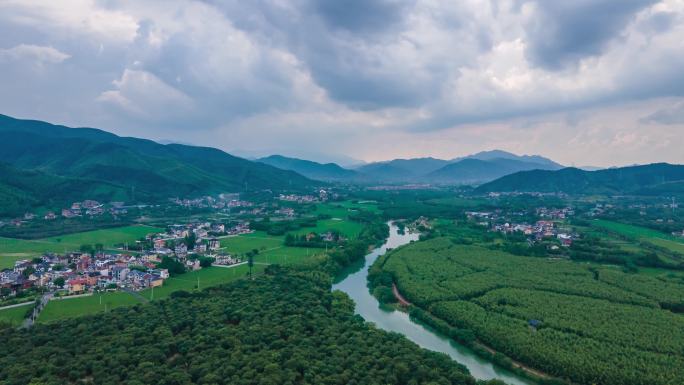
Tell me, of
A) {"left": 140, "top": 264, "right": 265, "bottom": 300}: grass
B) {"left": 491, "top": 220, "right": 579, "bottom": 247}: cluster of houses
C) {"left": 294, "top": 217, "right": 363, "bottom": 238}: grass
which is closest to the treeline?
{"left": 294, "top": 217, "right": 363, "bottom": 238}: grass

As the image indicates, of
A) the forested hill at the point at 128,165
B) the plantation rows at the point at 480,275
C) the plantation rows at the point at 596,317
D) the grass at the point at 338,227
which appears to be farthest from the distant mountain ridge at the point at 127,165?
the plantation rows at the point at 596,317

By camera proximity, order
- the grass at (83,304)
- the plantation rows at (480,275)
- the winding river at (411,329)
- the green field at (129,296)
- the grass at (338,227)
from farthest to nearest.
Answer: the grass at (338,227) < the plantation rows at (480,275) < the green field at (129,296) < the grass at (83,304) < the winding river at (411,329)

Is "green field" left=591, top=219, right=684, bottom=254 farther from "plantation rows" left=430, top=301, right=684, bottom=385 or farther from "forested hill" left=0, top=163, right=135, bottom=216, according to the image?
"forested hill" left=0, top=163, right=135, bottom=216

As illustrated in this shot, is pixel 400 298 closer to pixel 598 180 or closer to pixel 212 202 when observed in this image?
pixel 212 202

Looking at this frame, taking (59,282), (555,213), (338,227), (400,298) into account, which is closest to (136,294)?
(59,282)

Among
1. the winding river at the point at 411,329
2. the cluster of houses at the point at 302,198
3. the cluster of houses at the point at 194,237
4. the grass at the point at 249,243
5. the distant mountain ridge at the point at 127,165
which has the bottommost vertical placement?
the winding river at the point at 411,329

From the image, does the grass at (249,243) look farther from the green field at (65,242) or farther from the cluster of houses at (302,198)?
the cluster of houses at (302,198)
